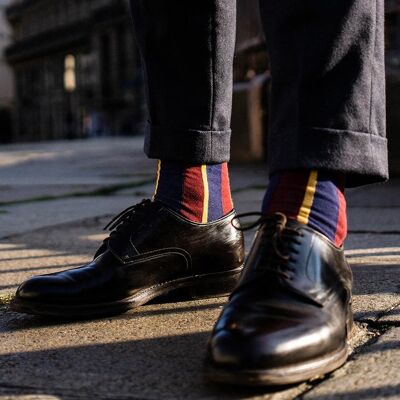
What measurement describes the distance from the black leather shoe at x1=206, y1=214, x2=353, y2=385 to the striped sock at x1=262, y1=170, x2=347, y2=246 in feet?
0.09

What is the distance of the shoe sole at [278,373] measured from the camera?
0.75 meters

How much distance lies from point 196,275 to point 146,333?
0.18 m

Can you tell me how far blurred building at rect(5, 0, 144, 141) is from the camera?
29953mm

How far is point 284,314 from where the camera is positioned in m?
0.82

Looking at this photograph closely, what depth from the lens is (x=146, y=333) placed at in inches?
37.9

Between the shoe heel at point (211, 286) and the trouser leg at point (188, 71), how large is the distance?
0.51ft

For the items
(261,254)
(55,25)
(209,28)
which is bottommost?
(261,254)

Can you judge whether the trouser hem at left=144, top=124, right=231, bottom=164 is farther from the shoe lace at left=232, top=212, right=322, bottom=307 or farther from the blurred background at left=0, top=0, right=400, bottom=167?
the blurred background at left=0, top=0, right=400, bottom=167

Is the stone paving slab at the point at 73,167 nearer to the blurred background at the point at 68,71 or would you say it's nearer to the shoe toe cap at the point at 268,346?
the shoe toe cap at the point at 268,346

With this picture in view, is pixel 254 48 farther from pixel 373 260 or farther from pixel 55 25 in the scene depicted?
pixel 55 25

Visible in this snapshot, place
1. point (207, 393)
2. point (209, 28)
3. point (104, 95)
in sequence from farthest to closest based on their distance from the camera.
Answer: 1. point (104, 95)
2. point (209, 28)
3. point (207, 393)

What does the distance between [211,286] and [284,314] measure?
1.08 feet

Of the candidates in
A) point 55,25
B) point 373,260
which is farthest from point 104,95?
point 373,260

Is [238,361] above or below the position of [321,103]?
below
